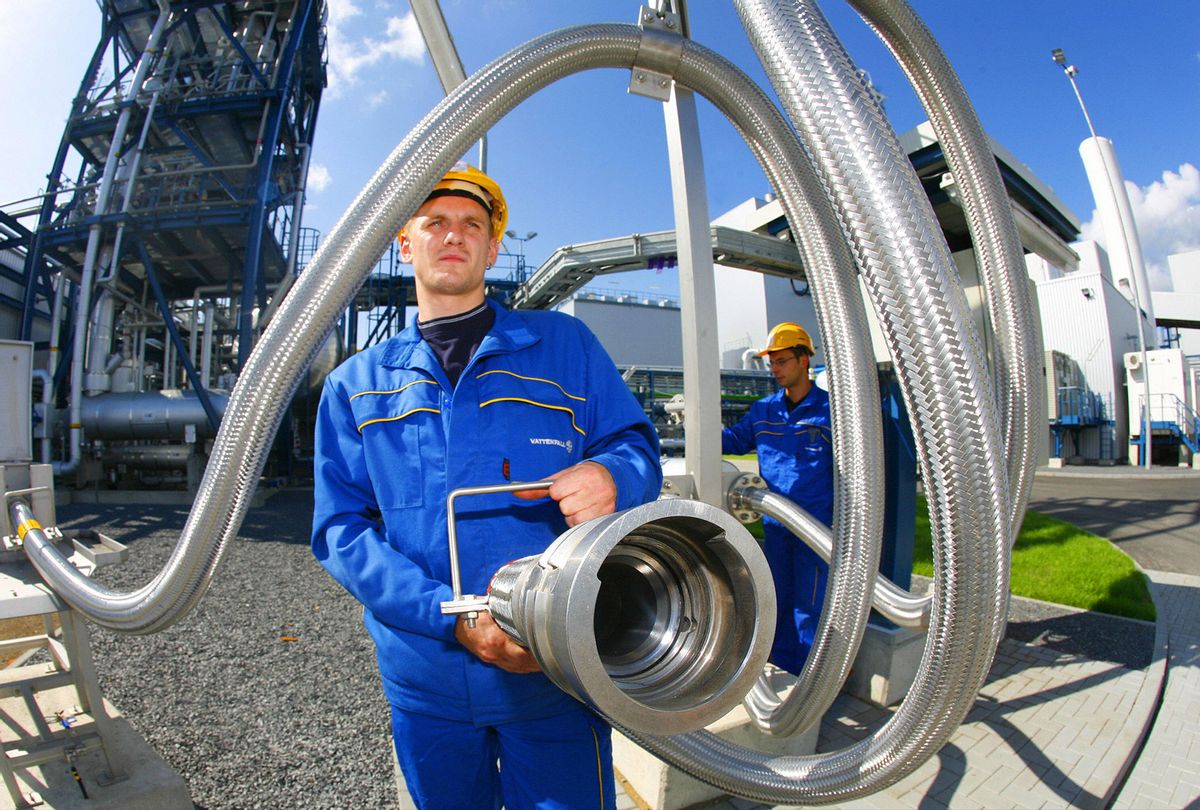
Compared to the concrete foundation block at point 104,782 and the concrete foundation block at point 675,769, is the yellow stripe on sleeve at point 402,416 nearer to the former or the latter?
the concrete foundation block at point 675,769

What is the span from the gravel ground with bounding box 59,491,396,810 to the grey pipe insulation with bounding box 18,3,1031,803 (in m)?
1.23

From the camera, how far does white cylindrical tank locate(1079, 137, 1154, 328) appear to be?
28391mm

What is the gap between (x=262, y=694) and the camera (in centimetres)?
344

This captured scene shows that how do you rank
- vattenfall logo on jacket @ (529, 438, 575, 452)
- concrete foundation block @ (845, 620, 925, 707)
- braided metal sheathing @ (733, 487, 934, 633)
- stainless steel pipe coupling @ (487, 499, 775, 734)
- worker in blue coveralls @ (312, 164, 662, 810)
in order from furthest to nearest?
concrete foundation block @ (845, 620, 925, 707)
braided metal sheathing @ (733, 487, 934, 633)
vattenfall logo on jacket @ (529, 438, 575, 452)
worker in blue coveralls @ (312, 164, 662, 810)
stainless steel pipe coupling @ (487, 499, 775, 734)

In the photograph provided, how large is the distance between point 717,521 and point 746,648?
0.25 meters

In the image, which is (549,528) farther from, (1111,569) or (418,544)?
(1111,569)

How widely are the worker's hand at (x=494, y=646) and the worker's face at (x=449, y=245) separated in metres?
0.81

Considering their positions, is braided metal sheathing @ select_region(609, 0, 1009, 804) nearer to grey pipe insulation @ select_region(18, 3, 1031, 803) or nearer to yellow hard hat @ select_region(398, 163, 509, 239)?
grey pipe insulation @ select_region(18, 3, 1031, 803)

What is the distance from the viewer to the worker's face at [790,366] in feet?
12.0

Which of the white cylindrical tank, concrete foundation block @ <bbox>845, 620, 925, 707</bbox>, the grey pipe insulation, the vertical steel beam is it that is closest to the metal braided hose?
the grey pipe insulation

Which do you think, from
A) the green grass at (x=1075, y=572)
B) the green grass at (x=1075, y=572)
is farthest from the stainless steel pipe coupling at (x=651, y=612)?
the green grass at (x=1075, y=572)

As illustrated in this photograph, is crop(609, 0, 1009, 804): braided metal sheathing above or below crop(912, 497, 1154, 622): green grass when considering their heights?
above

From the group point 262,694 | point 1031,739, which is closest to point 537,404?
point 1031,739

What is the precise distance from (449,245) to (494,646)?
0.96 meters
